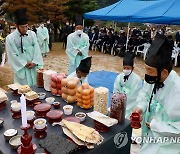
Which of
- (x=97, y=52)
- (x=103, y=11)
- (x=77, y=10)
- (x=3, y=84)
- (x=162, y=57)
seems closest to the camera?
(x=162, y=57)

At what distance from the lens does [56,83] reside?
2902mm

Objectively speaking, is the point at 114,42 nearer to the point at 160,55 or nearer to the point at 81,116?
the point at 81,116

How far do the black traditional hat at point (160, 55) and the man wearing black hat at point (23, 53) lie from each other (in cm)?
261

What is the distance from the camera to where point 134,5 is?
8305 mm

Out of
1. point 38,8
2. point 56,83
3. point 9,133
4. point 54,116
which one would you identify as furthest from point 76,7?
point 9,133

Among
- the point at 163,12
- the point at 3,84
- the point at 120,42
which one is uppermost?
the point at 163,12

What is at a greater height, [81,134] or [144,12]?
[144,12]

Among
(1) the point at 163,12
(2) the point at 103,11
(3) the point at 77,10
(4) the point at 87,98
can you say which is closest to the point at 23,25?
(4) the point at 87,98

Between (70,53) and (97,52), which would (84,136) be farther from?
(97,52)

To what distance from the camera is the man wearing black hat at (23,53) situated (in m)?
4.00

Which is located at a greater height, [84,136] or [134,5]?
[134,5]

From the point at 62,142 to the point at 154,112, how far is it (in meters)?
1.16

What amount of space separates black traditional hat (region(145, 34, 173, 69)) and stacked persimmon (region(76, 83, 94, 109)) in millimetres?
818

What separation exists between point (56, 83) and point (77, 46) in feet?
12.4
